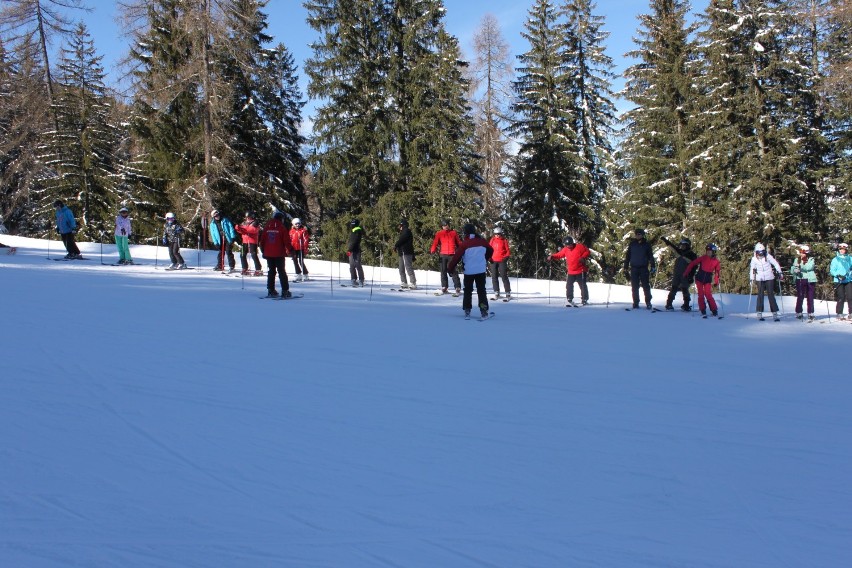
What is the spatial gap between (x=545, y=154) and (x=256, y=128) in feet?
49.5

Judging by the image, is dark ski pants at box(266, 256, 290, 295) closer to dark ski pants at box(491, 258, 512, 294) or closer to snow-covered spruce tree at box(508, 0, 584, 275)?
dark ski pants at box(491, 258, 512, 294)

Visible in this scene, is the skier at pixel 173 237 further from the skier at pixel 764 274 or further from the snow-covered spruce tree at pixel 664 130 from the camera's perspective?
the snow-covered spruce tree at pixel 664 130

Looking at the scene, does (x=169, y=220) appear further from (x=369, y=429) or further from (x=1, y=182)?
(x=1, y=182)

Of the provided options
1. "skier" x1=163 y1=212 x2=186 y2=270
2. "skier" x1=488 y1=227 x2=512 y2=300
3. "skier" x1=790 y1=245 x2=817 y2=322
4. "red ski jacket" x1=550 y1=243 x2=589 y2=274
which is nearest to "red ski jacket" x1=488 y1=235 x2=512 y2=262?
"skier" x1=488 y1=227 x2=512 y2=300

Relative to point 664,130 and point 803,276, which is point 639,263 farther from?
point 664,130

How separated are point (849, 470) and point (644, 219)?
90.8ft

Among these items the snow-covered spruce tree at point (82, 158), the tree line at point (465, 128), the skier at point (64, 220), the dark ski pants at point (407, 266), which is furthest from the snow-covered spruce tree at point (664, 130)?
the snow-covered spruce tree at point (82, 158)

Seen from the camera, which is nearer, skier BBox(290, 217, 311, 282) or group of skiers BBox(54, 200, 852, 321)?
group of skiers BBox(54, 200, 852, 321)

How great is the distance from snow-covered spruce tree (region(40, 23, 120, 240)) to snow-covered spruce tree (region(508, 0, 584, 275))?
24176 mm

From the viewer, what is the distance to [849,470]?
505 centimetres

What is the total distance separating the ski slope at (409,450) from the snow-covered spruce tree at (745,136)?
16990 millimetres

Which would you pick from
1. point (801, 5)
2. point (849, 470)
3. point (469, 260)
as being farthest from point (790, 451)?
point (801, 5)

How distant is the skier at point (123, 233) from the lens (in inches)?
851

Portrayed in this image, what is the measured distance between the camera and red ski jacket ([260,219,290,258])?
14844mm
